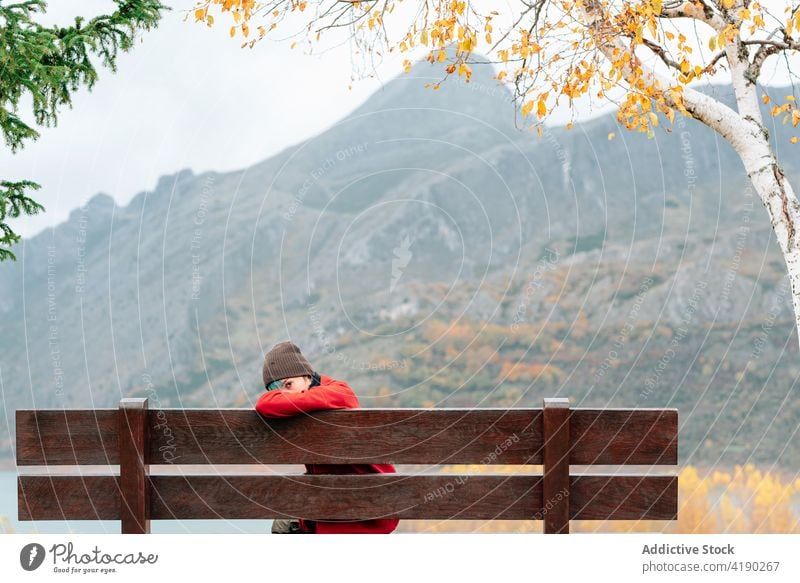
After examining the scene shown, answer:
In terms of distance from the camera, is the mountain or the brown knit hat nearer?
the brown knit hat

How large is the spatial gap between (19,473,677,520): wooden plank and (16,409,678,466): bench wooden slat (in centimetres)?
11

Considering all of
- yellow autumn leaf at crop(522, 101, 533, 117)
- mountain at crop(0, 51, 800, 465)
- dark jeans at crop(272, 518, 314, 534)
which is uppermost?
mountain at crop(0, 51, 800, 465)

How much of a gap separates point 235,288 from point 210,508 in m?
61.6

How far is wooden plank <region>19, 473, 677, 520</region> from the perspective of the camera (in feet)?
14.5

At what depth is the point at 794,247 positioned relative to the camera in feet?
19.9

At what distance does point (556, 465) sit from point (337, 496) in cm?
109

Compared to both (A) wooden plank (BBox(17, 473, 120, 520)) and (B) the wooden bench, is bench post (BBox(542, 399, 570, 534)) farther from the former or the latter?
(A) wooden plank (BBox(17, 473, 120, 520))

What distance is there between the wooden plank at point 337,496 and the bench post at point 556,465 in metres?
0.06

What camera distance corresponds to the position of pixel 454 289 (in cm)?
A: 6166

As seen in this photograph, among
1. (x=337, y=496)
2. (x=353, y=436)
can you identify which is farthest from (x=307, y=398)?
(x=337, y=496)

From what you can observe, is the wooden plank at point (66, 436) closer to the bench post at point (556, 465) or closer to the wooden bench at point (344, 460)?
the wooden bench at point (344, 460)

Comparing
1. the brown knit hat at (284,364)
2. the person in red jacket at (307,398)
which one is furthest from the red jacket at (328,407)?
the brown knit hat at (284,364)

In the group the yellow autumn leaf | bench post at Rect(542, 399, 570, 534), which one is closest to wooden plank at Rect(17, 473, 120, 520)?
bench post at Rect(542, 399, 570, 534)

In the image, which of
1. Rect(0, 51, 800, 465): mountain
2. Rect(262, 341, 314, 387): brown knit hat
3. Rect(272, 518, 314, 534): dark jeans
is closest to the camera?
Rect(262, 341, 314, 387): brown knit hat
